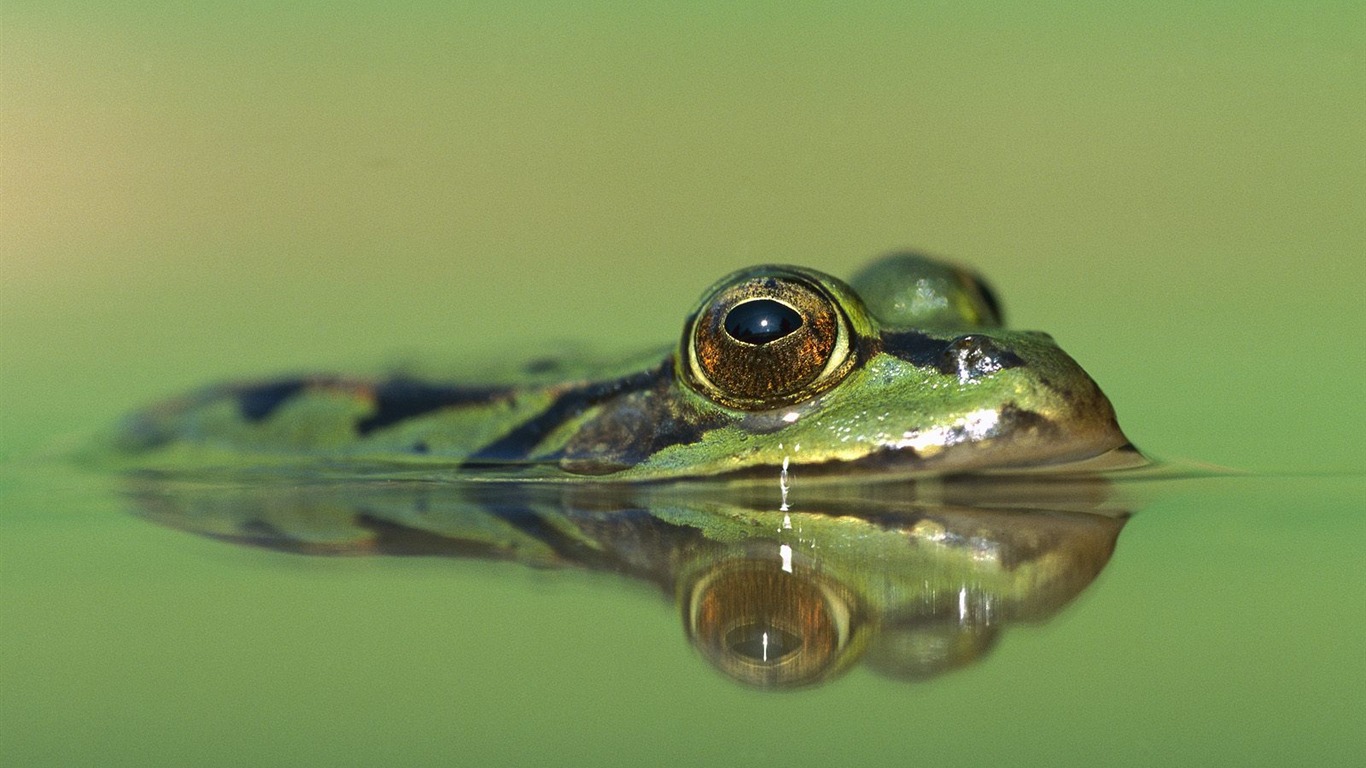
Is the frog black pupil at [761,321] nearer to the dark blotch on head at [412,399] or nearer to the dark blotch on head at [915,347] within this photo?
the dark blotch on head at [915,347]

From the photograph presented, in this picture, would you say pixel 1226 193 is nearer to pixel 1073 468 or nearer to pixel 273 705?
pixel 1073 468

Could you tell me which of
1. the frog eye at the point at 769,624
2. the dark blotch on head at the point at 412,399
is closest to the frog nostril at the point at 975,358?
the frog eye at the point at 769,624

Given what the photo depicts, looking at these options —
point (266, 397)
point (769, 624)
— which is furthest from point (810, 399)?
point (266, 397)

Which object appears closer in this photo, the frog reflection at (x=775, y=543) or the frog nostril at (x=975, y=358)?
the frog reflection at (x=775, y=543)

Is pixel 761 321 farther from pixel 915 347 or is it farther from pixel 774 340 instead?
pixel 915 347

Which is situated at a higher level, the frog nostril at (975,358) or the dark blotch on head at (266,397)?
the dark blotch on head at (266,397)

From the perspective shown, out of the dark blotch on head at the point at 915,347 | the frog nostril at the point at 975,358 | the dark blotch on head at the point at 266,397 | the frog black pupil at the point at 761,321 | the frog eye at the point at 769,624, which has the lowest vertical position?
the frog eye at the point at 769,624
